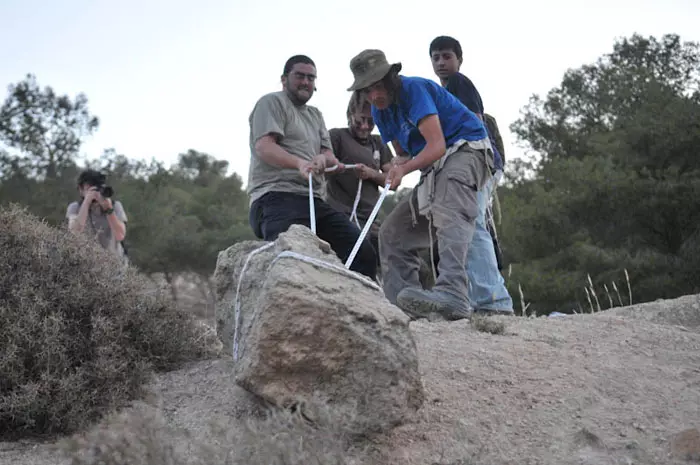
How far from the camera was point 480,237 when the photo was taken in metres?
Result: 5.68

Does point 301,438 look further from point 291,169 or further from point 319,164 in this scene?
point 291,169

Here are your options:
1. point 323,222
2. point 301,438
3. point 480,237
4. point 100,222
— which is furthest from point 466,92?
point 301,438

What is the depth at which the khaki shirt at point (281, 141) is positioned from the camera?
5320mm

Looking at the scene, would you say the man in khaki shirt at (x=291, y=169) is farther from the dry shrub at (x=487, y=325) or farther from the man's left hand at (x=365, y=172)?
the dry shrub at (x=487, y=325)

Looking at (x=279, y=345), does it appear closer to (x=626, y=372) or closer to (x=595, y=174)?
(x=626, y=372)

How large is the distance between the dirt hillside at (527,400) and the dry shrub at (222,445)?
0.31 ft

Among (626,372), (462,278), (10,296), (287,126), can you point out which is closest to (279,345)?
(10,296)

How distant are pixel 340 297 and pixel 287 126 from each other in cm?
252

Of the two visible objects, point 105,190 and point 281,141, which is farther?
point 105,190

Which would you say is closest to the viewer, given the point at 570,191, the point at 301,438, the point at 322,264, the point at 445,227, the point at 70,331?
the point at 301,438

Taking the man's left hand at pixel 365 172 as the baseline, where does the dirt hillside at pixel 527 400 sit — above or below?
below

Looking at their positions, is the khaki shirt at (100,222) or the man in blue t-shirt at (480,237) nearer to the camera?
the man in blue t-shirt at (480,237)

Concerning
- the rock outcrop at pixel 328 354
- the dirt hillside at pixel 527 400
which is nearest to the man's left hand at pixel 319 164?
the dirt hillside at pixel 527 400

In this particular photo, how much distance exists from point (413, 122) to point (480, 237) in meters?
1.08
